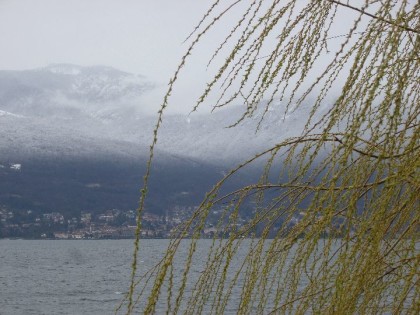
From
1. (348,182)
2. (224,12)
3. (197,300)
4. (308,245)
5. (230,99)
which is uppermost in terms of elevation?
(224,12)

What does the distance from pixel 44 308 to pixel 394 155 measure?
71.3 metres

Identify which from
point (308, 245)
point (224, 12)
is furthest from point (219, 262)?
point (224, 12)

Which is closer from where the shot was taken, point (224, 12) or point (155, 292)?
point (155, 292)

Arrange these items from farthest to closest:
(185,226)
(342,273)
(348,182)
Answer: (348,182) < (185,226) < (342,273)

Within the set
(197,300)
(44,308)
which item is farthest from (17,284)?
(197,300)

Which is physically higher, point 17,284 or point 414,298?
point 414,298

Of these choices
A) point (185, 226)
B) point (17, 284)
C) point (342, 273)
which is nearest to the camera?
point (342, 273)

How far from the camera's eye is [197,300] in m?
1.80

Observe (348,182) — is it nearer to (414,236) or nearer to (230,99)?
(414,236)

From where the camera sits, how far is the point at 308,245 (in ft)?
5.44

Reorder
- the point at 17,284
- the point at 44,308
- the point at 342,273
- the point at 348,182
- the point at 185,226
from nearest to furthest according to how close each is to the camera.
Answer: the point at 342,273, the point at 185,226, the point at 348,182, the point at 44,308, the point at 17,284

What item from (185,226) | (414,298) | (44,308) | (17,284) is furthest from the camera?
(17,284)

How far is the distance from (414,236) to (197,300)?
1.88 feet

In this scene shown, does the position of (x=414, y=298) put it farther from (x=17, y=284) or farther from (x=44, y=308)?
(x=17, y=284)
